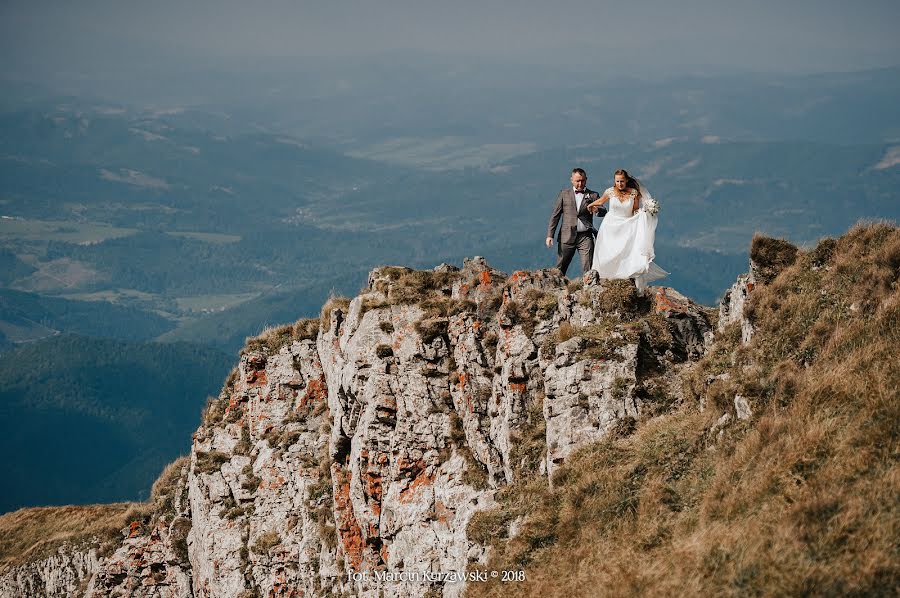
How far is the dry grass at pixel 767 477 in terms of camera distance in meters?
13.4

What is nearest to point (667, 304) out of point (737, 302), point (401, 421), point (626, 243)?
point (737, 302)

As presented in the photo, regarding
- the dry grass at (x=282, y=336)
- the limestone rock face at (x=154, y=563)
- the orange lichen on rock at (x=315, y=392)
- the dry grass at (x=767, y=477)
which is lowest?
the limestone rock face at (x=154, y=563)

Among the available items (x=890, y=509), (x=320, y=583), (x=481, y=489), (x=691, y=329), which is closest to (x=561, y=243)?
(x=691, y=329)

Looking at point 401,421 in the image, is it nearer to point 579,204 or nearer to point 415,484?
point 415,484

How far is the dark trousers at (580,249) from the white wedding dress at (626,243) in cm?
60

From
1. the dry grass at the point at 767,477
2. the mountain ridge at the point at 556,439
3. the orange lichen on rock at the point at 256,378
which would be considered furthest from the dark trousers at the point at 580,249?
the orange lichen on rock at the point at 256,378

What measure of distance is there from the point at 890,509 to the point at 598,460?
22.8 ft

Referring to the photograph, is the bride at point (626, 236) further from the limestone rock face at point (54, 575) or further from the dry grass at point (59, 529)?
the limestone rock face at point (54, 575)

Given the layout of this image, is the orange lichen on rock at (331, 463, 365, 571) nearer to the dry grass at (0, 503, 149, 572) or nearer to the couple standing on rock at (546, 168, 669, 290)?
the couple standing on rock at (546, 168, 669, 290)

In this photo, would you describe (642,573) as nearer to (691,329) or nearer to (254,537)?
(691,329)

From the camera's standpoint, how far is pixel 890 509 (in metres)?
13.3

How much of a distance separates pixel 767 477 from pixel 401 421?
1252 cm

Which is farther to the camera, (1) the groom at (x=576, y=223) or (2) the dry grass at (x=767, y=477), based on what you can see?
(1) the groom at (x=576, y=223)

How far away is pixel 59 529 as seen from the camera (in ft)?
149
